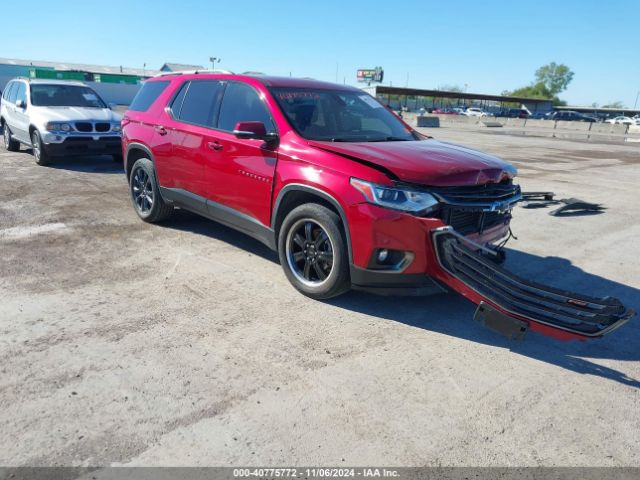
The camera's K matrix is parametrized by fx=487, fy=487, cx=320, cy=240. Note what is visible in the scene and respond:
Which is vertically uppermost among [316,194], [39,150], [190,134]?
[190,134]

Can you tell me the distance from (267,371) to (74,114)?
9.17 metres

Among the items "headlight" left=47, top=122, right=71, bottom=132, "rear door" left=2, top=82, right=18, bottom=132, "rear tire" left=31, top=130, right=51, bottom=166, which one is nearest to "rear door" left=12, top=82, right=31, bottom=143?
"rear door" left=2, top=82, right=18, bottom=132

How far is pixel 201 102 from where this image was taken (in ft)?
17.5

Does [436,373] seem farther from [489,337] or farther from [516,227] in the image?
[516,227]

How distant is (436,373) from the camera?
3.26 metres

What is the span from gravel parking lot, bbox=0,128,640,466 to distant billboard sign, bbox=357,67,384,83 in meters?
105

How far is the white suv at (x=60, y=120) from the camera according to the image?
9.85m

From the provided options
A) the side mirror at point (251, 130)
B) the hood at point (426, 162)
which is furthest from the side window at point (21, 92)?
the hood at point (426, 162)

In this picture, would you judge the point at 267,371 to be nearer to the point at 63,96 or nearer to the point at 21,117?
the point at 63,96

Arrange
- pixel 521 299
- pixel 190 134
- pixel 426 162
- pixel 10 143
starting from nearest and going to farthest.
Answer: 1. pixel 521 299
2. pixel 426 162
3. pixel 190 134
4. pixel 10 143

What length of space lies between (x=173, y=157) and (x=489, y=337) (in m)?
3.89

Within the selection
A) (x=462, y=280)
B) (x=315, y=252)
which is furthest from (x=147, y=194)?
(x=462, y=280)

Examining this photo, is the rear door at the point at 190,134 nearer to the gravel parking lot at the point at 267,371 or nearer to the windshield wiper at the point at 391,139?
the gravel parking lot at the point at 267,371

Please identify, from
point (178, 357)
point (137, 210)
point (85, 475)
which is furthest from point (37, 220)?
point (85, 475)
